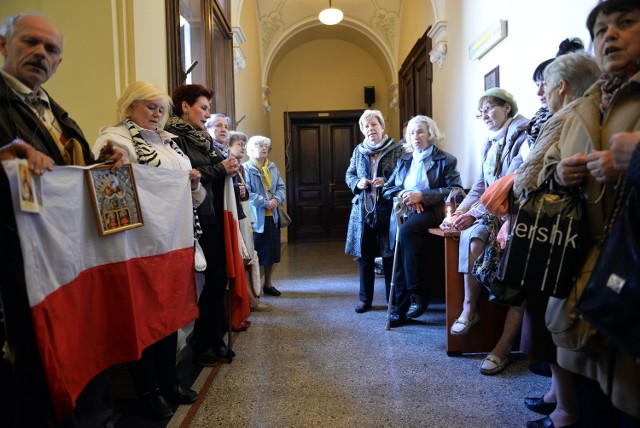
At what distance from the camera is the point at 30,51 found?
139 cm

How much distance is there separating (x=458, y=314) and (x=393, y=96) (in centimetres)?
599

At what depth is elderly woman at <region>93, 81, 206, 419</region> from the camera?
6.03 ft

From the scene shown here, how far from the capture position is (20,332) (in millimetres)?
1145

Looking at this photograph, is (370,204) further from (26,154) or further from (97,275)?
(26,154)

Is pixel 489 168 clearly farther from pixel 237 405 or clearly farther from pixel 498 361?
pixel 237 405

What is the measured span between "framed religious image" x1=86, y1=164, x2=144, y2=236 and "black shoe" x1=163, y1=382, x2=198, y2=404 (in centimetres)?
83

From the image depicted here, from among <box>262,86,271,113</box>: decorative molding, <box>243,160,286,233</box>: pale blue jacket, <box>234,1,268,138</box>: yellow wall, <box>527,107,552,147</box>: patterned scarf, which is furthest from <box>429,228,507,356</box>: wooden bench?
<box>262,86,271,113</box>: decorative molding

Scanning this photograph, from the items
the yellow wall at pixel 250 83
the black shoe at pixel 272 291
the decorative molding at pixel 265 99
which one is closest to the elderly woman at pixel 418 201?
the black shoe at pixel 272 291

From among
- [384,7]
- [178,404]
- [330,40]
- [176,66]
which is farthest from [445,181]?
[330,40]

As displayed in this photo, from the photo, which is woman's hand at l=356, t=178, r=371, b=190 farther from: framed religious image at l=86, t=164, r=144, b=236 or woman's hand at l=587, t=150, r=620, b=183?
woman's hand at l=587, t=150, r=620, b=183

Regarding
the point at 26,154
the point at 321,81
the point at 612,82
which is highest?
the point at 321,81

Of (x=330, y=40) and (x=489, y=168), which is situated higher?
(x=330, y=40)

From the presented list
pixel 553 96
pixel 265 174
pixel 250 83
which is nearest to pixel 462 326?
pixel 553 96

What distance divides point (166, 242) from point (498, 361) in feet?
5.75
